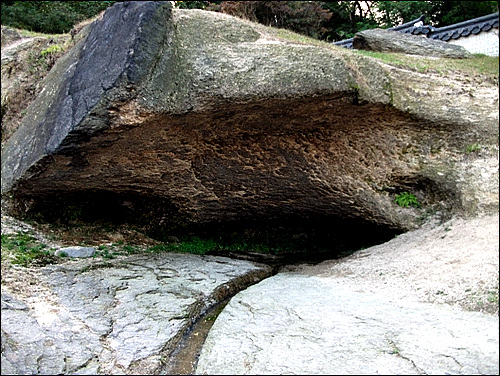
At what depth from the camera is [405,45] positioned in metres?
9.27

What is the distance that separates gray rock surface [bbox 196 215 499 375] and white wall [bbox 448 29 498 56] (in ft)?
21.5

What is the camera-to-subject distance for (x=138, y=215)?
823 centimetres

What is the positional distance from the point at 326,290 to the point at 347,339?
150 cm

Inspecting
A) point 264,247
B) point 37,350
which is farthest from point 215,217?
point 37,350

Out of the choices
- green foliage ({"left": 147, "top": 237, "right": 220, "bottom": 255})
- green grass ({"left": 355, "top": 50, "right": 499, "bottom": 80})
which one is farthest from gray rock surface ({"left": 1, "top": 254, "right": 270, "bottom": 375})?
green grass ({"left": 355, "top": 50, "right": 499, "bottom": 80})

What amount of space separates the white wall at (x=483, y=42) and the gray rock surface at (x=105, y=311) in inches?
322

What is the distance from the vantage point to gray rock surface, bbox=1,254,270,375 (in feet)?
12.5

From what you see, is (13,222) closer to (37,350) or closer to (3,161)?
(3,161)

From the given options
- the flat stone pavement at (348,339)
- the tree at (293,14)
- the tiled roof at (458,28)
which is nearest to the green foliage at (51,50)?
the flat stone pavement at (348,339)

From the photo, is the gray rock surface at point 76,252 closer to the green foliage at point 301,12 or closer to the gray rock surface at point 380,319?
the gray rock surface at point 380,319

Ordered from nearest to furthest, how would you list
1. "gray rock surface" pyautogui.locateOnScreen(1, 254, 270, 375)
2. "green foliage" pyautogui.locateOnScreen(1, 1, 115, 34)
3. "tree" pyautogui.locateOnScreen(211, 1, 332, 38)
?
"gray rock surface" pyautogui.locateOnScreen(1, 254, 270, 375) < "green foliage" pyautogui.locateOnScreen(1, 1, 115, 34) < "tree" pyautogui.locateOnScreen(211, 1, 332, 38)

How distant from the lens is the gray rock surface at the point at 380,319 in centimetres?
336

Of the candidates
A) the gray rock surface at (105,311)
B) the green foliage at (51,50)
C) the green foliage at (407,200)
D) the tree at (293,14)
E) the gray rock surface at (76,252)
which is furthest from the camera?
the tree at (293,14)

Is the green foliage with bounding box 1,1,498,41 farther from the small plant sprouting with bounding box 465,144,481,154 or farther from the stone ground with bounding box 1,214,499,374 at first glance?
the stone ground with bounding box 1,214,499,374
